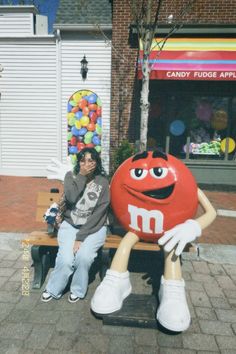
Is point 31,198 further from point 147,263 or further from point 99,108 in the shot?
point 147,263

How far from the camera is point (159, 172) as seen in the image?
11.2 feet

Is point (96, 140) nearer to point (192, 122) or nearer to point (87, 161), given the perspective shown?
point (192, 122)

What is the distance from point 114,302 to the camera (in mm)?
3207

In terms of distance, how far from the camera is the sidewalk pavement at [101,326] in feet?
9.40

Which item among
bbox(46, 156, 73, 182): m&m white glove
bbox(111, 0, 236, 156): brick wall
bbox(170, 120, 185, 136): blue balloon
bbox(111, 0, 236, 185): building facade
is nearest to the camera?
bbox(46, 156, 73, 182): m&m white glove

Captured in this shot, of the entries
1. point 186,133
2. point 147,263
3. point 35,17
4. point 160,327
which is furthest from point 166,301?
point 35,17

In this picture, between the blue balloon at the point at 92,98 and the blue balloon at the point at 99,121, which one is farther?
the blue balloon at the point at 99,121

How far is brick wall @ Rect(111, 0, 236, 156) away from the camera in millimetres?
8930

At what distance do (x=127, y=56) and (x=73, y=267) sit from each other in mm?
7175

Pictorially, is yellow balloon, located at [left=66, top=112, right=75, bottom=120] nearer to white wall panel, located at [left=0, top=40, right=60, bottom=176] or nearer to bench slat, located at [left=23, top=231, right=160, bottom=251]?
white wall panel, located at [left=0, top=40, right=60, bottom=176]

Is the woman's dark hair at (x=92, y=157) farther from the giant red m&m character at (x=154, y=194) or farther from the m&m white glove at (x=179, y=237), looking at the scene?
the m&m white glove at (x=179, y=237)

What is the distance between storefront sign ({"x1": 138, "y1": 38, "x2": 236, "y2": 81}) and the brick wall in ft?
2.47

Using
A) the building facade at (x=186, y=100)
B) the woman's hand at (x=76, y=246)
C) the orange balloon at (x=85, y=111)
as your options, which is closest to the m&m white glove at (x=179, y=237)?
the woman's hand at (x=76, y=246)

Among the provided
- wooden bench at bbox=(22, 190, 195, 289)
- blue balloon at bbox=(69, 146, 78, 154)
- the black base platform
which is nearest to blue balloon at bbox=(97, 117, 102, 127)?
blue balloon at bbox=(69, 146, 78, 154)
